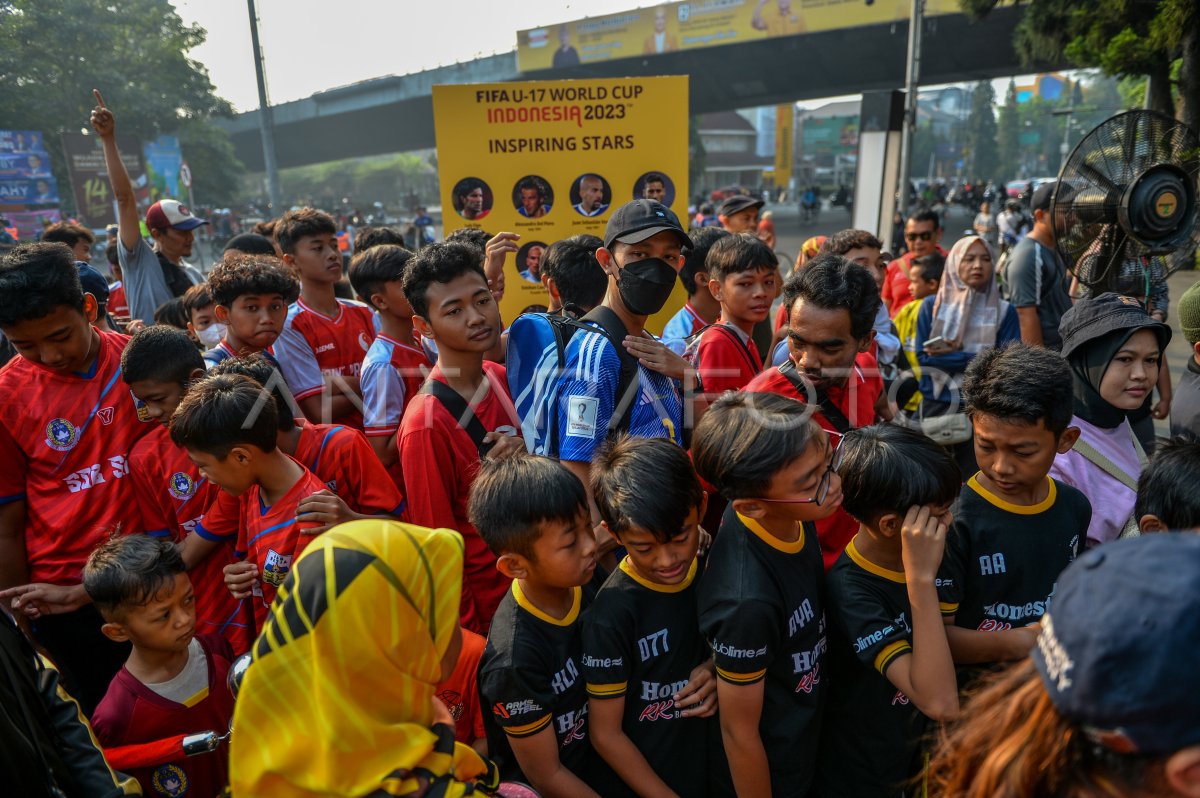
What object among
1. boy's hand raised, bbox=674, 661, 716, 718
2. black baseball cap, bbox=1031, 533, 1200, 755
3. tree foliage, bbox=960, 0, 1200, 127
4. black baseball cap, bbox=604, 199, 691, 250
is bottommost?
boy's hand raised, bbox=674, 661, 716, 718

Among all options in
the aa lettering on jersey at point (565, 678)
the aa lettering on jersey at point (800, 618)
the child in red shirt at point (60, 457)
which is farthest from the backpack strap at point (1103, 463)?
the child in red shirt at point (60, 457)

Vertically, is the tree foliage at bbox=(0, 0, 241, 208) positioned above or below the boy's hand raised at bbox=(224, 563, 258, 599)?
above

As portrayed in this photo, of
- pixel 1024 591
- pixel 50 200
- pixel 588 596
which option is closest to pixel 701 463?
pixel 588 596

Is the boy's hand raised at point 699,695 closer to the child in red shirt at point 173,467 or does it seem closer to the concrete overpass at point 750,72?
the child in red shirt at point 173,467

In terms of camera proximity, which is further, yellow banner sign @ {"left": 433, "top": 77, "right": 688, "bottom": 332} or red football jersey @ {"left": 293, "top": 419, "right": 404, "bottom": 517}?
yellow banner sign @ {"left": 433, "top": 77, "right": 688, "bottom": 332}

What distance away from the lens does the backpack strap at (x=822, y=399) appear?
266cm

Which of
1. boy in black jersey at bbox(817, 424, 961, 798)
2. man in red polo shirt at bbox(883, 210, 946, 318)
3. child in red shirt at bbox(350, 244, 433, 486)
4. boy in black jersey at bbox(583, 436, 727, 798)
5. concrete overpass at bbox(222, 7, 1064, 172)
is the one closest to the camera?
boy in black jersey at bbox(817, 424, 961, 798)

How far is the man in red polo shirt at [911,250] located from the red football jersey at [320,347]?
383 centimetres

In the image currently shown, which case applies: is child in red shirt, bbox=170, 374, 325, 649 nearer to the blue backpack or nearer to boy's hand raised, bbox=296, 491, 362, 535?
boy's hand raised, bbox=296, 491, 362, 535

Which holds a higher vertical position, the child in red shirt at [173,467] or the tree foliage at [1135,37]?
the tree foliage at [1135,37]

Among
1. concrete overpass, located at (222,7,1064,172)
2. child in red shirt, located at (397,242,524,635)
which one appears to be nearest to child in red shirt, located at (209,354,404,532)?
child in red shirt, located at (397,242,524,635)

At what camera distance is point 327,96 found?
4659 cm

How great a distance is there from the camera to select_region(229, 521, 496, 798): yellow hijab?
129 cm

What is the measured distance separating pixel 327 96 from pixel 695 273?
5005 cm
